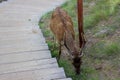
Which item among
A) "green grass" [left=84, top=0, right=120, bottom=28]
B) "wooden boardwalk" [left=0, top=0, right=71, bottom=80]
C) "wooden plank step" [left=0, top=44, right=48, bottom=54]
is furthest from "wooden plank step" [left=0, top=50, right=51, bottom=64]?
"green grass" [left=84, top=0, right=120, bottom=28]

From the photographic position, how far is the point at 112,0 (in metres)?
6.60

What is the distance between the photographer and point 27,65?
4.33m

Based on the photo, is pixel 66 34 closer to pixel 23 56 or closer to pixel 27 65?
pixel 27 65

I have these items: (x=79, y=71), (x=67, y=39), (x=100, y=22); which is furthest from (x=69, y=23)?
(x=100, y=22)

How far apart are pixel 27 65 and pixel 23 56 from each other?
0.42m

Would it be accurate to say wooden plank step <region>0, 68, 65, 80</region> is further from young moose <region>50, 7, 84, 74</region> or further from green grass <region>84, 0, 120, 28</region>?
green grass <region>84, 0, 120, 28</region>

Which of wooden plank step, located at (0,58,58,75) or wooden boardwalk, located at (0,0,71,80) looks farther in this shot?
wooden plank step, located at (0,58,58,75)

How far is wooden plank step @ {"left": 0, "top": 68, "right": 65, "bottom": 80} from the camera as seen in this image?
381cm

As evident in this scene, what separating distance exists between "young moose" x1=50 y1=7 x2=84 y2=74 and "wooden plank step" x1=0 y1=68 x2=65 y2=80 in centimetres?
28

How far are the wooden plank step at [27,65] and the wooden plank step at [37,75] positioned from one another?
0.16 m

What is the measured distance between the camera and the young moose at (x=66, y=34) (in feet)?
13.0

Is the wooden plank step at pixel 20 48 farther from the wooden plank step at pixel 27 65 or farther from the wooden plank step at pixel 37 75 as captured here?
the wooden plank step at pixel 37 75

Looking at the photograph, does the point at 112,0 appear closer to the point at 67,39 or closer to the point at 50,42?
the point at 50,42

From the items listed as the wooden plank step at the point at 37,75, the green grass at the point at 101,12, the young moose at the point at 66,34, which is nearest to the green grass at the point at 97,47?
the green grass at the point at 101,12
